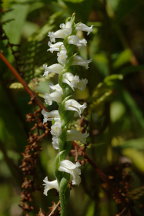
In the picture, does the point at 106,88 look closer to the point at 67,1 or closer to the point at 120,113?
the point at 67,1

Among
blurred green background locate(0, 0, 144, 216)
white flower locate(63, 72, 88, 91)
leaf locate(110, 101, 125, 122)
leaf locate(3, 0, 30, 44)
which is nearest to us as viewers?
white flower locate(63, 72, 88, 91)

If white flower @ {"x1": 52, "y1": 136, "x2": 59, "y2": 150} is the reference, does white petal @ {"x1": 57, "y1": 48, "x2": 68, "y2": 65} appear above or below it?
above

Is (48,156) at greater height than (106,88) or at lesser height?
lesser

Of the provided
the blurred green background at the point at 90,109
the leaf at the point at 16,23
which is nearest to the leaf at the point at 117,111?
the blurred green background at the point at 90,109

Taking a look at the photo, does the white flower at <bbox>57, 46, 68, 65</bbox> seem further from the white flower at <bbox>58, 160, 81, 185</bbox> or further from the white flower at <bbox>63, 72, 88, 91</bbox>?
the white flower at <bbox>58, 160, 81, 185</bbox>

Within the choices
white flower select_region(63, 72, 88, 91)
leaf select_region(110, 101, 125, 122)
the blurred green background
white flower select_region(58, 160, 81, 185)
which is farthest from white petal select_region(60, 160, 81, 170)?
leaf select_region(110, 101, 125, 122)

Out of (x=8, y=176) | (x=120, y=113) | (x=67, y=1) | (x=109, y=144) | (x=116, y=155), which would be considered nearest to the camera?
(x=67, y=1)

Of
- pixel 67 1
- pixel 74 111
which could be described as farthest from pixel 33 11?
pixel 74 111

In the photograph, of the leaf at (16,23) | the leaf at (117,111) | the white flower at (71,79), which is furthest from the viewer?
the leaf at (117,111)

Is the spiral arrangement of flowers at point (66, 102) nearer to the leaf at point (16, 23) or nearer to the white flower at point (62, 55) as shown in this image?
the white flower at point (62, 55)

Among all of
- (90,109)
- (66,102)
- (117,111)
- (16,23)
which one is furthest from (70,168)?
(117,111)

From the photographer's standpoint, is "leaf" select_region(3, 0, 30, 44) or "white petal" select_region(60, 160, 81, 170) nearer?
"white petal" select_region(60, 160, 81, 170)
